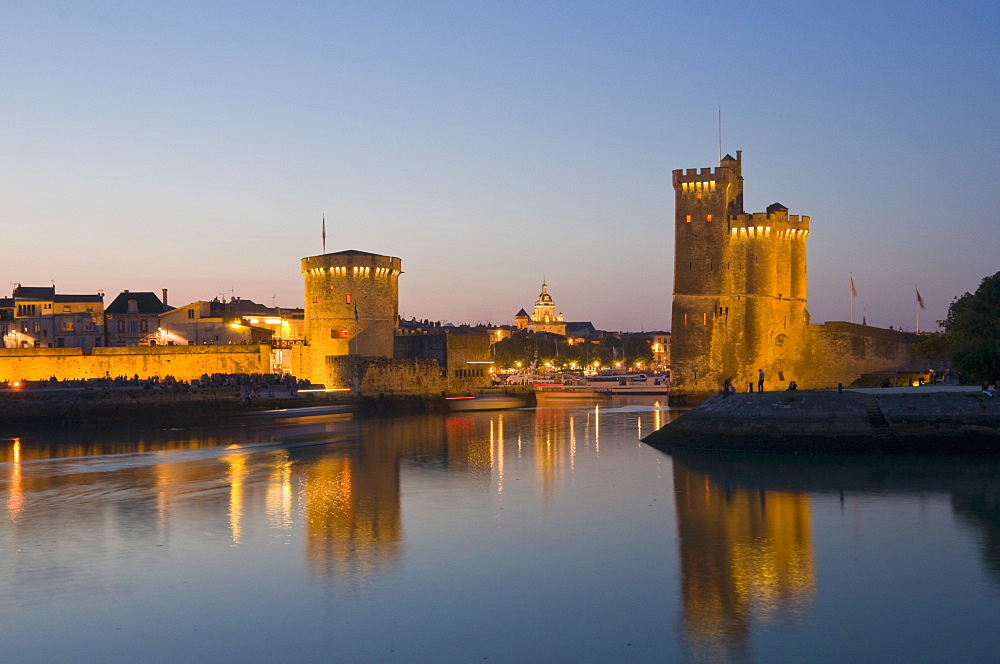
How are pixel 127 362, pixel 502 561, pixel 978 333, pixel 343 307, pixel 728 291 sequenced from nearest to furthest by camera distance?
pixel 502 561 < pixel 978 333 < pixel 127 362 < pixel 728 291 < pixel 343 307

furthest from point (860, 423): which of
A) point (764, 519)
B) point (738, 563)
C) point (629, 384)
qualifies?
point (629, 384)

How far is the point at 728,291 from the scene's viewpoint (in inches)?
1902

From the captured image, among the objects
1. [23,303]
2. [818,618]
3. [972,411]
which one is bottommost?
[818,618]

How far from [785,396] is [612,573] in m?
14.6

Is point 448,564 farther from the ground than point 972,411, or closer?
closer

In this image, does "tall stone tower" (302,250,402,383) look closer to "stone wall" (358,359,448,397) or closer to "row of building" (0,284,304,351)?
"stone wall" (358,359,448,397)

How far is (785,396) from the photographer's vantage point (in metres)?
25.7

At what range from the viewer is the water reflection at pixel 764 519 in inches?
412

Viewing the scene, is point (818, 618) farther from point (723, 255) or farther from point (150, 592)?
point (723, 255)

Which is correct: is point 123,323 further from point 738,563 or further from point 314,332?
point 738,563

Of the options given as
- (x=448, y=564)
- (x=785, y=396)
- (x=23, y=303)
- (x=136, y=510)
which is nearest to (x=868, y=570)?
(x=448, y=564)

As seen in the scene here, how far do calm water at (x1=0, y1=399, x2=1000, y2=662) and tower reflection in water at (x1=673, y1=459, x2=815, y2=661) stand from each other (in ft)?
0.16

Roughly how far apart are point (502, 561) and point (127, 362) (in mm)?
38459

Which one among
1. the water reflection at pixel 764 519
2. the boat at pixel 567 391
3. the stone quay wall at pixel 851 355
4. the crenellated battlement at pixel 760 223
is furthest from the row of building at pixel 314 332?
the water reflection at pixel 764 519
